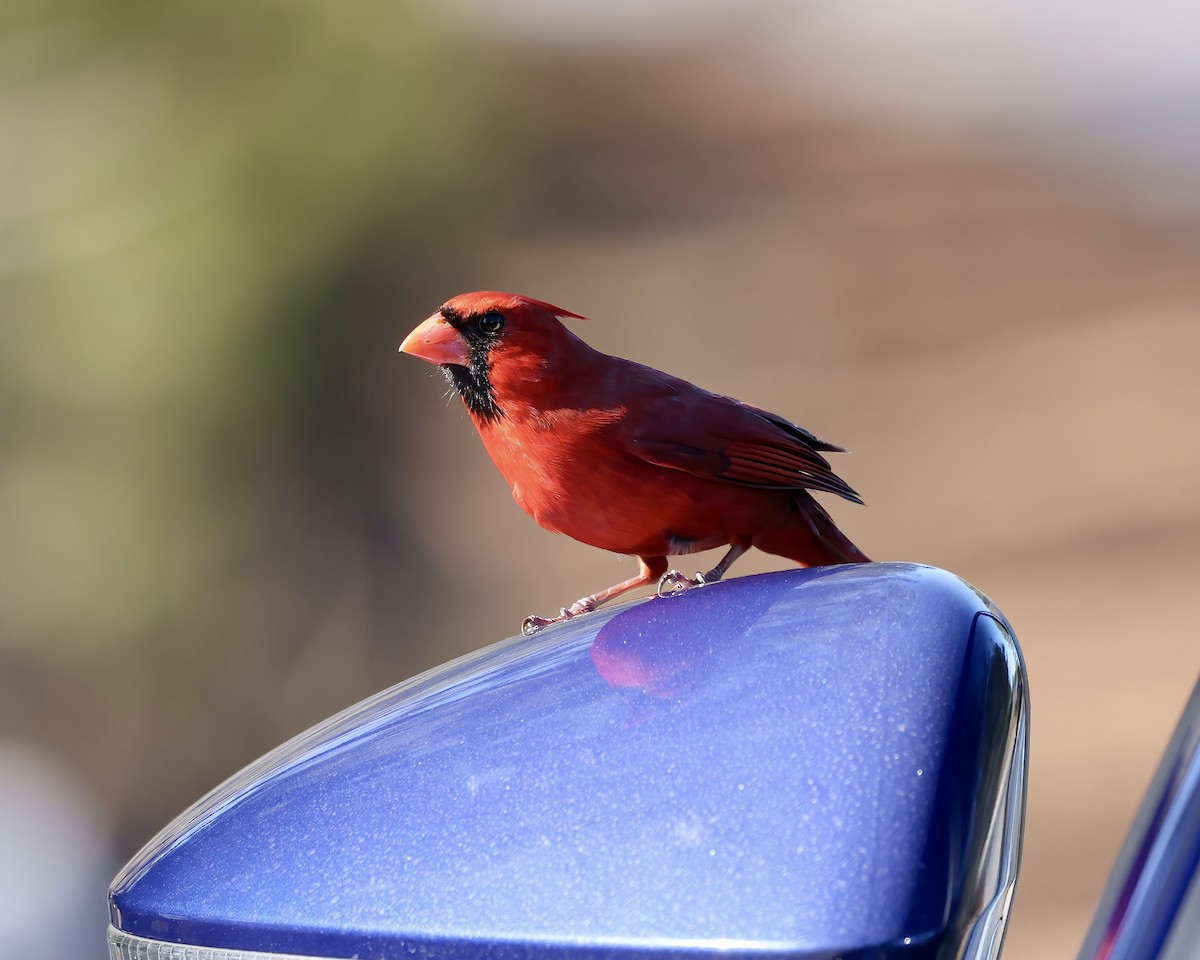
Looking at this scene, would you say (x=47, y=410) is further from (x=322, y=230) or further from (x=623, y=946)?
(x=623, y=946)

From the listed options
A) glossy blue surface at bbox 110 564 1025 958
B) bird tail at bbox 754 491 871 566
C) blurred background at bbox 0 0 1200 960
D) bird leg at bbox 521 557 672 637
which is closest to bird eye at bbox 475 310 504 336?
bird leg at bbox 521 557 672 637

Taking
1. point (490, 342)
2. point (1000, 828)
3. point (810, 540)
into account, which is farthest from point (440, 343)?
point (1000, 828)

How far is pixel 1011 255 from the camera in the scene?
9320mm

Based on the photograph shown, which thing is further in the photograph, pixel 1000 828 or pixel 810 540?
pixel 810 540

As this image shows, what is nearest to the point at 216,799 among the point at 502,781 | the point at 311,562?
the point at 502,781

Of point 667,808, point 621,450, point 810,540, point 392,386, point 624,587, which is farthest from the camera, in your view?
point 392,386

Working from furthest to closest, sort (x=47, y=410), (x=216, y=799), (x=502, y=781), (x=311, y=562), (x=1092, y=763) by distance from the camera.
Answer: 1. (x=311, y=562)
2. (x=47, y=410)
3. (x=1092, y=763)
4. (x=216, y=799)
5. (x=502, y=781)

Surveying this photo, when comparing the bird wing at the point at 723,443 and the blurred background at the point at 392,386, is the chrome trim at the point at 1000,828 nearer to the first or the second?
the bird wing at the point at 723,443

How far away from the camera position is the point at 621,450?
1.84 metres

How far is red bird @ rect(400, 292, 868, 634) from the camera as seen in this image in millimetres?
1838

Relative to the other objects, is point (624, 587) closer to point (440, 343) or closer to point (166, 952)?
point (440, 343)

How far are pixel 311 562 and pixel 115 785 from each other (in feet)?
6.33

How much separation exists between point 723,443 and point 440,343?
1.52ft

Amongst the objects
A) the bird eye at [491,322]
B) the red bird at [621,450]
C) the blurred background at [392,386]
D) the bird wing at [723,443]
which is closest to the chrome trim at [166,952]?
the red bird at [621,450]
